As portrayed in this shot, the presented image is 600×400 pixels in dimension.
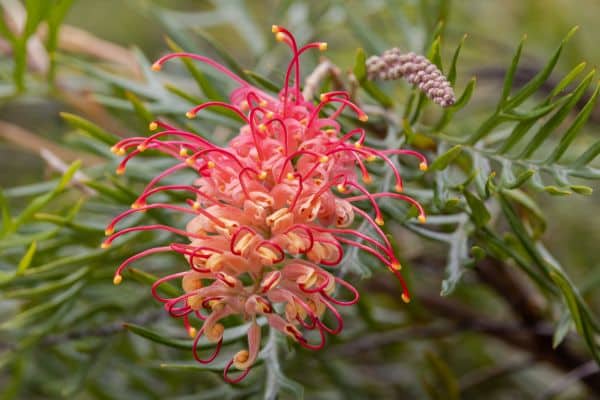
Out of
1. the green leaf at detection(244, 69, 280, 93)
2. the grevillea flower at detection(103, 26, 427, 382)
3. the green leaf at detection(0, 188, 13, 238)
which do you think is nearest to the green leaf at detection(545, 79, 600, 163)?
the grevillea flower at detection(103, 26, 427, 382)

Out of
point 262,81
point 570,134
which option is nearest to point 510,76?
point 570,134

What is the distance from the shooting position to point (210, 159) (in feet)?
1.61

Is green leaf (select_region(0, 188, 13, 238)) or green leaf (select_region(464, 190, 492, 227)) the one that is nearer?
green leaf (select_region(464, 190, 492, 227))

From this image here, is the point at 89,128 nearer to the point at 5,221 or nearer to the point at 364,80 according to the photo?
the point at 5,221

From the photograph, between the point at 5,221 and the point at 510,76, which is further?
the point at 5,221

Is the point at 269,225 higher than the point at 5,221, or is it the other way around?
the point at 269,225

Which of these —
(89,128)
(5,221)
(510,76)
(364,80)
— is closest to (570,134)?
(510,76)

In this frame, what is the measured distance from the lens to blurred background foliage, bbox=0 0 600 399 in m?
0.53

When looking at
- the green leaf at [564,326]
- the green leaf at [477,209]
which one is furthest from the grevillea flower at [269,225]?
the green leaf at [564,326]

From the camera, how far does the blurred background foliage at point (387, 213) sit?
533mm

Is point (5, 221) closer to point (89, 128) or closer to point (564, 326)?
point (89, 128)

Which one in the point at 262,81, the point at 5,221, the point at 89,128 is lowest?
the point at 5,221

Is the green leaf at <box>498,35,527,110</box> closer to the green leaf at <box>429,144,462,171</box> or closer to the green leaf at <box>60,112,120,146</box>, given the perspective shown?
the green leaf at <box>429,144,462,171</box>

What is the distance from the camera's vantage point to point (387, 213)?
547 mm
